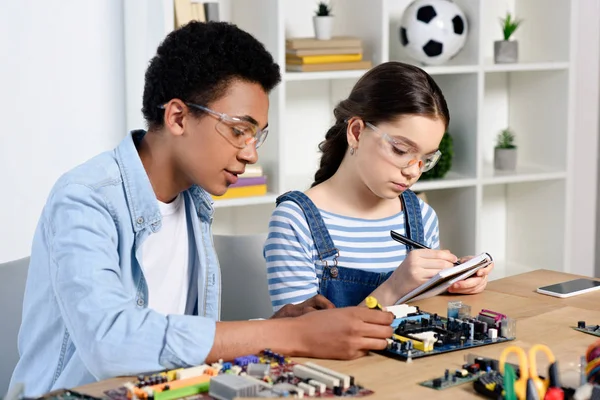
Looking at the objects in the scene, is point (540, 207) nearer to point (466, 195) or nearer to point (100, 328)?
A: point (466, 195)

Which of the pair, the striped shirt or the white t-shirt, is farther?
the striped shirt

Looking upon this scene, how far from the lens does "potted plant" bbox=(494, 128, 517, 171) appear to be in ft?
12.0

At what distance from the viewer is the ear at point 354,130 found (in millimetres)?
2066

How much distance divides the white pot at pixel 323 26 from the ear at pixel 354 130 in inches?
44.5

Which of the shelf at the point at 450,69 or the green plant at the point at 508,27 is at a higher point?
the green plant at the point at 508,27

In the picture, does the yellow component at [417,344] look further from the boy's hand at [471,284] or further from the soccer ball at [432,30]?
the soccer ball at [432,30]

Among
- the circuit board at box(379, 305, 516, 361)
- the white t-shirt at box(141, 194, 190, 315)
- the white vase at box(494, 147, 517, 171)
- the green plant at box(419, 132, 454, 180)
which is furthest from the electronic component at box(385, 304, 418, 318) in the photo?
the white vase at box(494, 147, 517, 171)

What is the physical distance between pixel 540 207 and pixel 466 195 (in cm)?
47

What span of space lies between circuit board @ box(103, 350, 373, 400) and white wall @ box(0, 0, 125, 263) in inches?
71.8

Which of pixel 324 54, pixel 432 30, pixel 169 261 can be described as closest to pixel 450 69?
pixel 432 30

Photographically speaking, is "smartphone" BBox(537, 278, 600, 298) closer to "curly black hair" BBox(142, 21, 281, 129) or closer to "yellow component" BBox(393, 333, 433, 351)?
"yellow component" BBox(393, 333, 433, 351)

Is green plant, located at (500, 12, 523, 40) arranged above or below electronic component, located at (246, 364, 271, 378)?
above

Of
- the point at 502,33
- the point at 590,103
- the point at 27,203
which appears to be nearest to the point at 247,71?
the point at 27,203

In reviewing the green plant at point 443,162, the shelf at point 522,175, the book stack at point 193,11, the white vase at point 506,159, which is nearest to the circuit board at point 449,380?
the book stack at point 193,11
